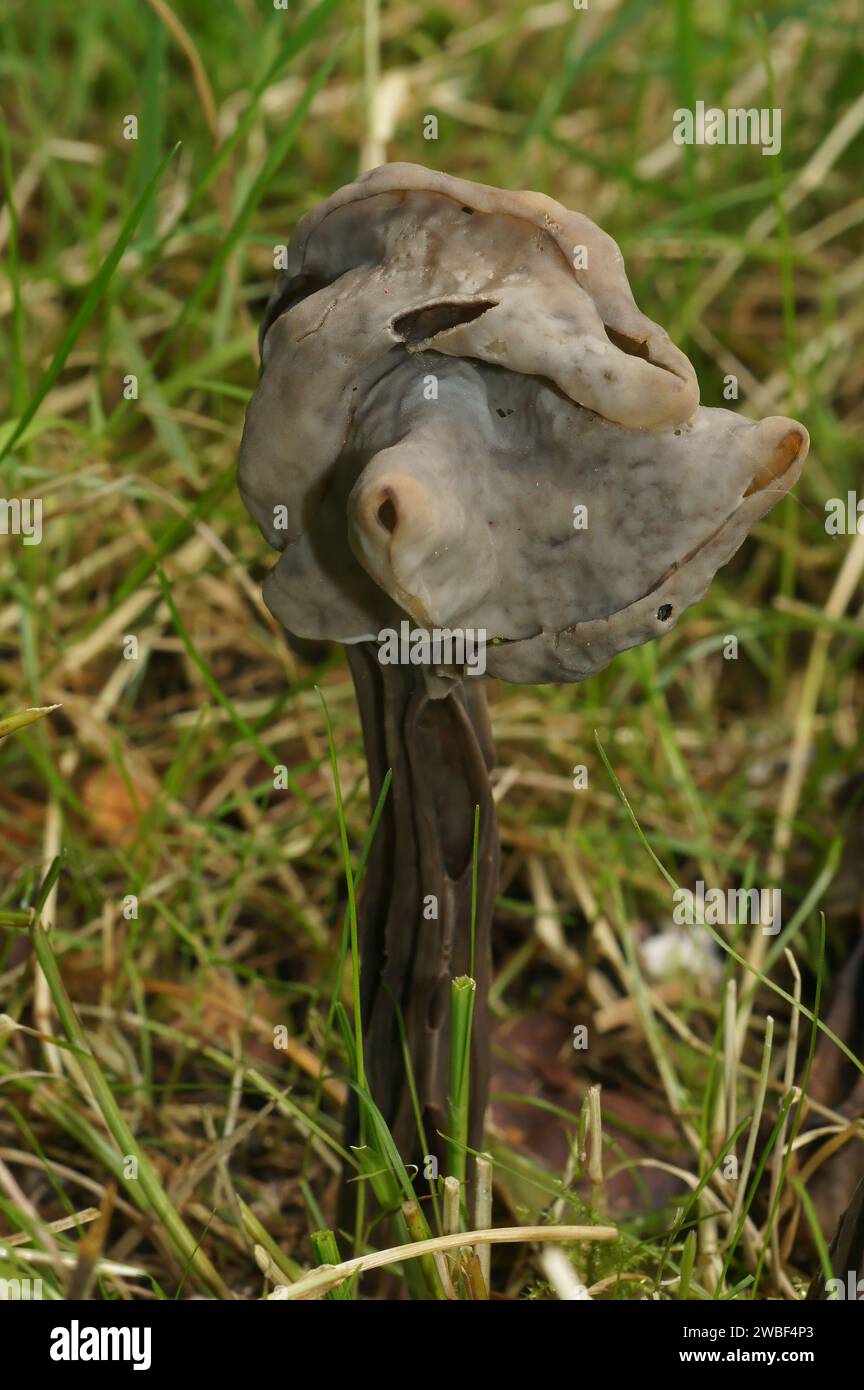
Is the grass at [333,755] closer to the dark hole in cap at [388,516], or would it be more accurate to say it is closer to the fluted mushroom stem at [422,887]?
the fluted mushroom stem at [422,887]

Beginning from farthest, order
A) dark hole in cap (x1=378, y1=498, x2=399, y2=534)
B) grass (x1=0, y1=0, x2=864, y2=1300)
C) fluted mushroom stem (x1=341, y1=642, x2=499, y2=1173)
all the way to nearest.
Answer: grass (x1=0, y1=0, x2=864, y2=1300)
fluted mushroom stem (x1=341, y1=642, x2=499, y2=1173)
dark hole in cap (x1=378, y1=498, x2=399, y2=534)

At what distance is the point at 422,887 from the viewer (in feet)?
3.42

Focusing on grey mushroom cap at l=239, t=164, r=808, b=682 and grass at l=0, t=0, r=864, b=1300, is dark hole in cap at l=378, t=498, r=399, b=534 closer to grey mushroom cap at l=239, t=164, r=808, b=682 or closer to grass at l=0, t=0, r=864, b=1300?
grey mushroom cap at l=239, t=164, r=808, b=682

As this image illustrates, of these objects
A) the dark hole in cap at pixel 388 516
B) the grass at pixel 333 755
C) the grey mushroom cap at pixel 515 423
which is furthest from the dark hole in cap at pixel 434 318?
the grass at pixel 333 755

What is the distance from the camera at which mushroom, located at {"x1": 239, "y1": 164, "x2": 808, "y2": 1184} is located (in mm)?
821

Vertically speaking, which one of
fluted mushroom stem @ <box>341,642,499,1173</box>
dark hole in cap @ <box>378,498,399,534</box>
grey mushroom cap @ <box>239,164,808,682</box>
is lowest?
fluted mushroom stem @ <box>341,642,499,1173</box>

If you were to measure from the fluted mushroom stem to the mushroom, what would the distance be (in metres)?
0.06

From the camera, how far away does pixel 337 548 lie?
0.93 m

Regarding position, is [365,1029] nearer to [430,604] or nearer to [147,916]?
[147,916]

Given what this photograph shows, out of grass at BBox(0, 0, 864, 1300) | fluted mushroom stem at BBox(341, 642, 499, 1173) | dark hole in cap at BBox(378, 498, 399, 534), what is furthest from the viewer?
grass at BBox(0, 0, 864, 1300)

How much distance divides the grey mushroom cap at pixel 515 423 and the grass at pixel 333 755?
182 mm

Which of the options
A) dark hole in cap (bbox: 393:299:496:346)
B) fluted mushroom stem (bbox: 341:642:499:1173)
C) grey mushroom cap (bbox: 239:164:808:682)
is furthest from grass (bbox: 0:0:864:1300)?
dark hole in cap (bbox: 393:299:496:346)

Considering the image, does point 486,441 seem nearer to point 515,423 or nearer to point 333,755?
point 515,423
